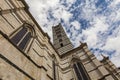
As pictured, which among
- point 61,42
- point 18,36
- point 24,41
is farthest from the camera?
point 61,42

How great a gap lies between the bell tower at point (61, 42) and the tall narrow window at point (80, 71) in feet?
20.6

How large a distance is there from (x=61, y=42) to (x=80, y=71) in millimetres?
12781

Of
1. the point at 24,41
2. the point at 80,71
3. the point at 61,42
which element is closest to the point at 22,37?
the point at 24,41

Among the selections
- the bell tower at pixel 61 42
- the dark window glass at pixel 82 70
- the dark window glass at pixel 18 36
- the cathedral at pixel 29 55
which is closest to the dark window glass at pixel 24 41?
the cathedral at pixel 29 55

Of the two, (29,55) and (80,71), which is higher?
(29,55)

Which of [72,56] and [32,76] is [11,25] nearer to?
[32,76]

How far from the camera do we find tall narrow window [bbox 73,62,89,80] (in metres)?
14.8

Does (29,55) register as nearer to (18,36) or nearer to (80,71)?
(18,36)

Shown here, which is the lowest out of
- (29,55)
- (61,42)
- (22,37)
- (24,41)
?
(29,55)

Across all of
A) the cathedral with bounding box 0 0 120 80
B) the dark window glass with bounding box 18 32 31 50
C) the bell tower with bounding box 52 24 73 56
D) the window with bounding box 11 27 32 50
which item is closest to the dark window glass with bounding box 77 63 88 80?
the cathedral with bounding box 0 0 120 80

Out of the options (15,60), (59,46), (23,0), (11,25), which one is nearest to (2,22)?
(11,25)

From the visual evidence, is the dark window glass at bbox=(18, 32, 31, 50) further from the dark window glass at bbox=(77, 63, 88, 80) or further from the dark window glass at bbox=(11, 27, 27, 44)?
the dark window glass at bbox=(77, 63, 88, 80)

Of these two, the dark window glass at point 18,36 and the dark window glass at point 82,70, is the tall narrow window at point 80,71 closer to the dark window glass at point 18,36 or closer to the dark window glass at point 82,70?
the dark window glass at point 82,70

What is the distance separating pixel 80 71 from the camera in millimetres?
15562
